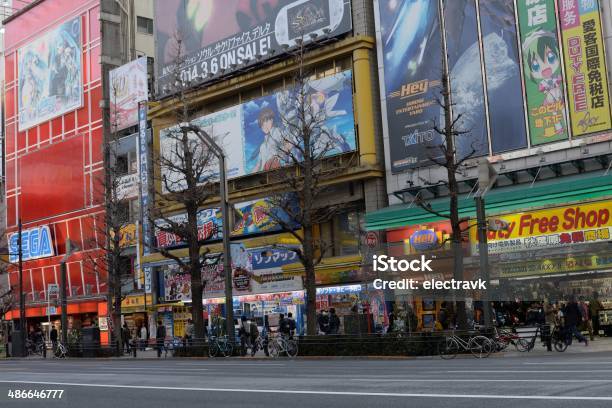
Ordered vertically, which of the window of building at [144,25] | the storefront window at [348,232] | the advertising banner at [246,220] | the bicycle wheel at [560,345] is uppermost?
the window of building at [144,25]

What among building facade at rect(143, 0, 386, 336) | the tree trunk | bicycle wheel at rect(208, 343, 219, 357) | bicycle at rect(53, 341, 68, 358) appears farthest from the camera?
bicycle at rect(53, 341, 68, 358)

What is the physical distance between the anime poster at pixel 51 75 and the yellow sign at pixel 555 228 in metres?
37.4

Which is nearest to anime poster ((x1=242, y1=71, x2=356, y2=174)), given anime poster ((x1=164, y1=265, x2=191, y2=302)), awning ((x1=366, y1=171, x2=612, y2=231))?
awning ((x1=366, y1=171, x2=612, y2=231))

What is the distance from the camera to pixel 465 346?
2369cm

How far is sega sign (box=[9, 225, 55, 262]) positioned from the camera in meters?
60.7

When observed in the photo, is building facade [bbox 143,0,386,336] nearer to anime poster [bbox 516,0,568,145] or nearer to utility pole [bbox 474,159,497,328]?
anime poster [bbox 516,0,568,145]

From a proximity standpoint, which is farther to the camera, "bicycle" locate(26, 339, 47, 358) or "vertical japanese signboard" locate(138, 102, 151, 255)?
"vertical japanese signboard" locate(138, 102, 151, 255)

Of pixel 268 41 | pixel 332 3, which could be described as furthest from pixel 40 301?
pixel 332 3

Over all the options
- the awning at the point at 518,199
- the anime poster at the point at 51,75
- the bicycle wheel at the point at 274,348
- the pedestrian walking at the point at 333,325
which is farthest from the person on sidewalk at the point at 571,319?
the anime poster at the point at 51,75

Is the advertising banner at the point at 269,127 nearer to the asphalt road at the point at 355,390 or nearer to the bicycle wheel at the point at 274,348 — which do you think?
the bicycle wheel at the point at 274,348

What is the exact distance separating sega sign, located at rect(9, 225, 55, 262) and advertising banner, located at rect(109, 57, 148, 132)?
1218cm

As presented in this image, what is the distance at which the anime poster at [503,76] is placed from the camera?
108ft

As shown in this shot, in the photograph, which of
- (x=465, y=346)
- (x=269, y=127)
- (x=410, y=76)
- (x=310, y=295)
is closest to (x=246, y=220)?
(x=269, y=127)

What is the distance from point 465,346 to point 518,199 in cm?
997
